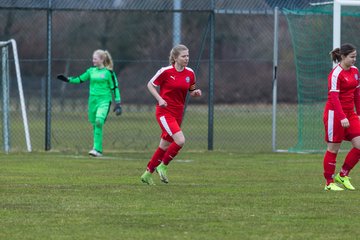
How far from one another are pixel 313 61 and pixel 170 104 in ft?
26.1

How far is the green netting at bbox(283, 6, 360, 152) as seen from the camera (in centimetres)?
2039

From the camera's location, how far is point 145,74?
1369 inches

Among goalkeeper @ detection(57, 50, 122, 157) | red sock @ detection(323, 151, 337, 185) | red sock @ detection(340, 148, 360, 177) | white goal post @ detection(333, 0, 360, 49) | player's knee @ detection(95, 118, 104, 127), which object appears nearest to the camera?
red sock @ detection(323, 151, 337, 185)

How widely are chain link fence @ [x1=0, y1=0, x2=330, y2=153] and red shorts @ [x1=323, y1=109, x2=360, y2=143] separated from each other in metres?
11.1

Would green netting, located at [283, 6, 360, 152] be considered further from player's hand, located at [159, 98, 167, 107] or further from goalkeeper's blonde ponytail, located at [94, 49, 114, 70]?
player's hand, located at [159, 98, 167, 107]

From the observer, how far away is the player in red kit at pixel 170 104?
13.0 metres

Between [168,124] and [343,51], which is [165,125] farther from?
[343,51]

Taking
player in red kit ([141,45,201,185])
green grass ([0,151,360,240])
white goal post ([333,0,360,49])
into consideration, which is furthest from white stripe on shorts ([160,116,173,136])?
white goal post ([333,0,360,49])

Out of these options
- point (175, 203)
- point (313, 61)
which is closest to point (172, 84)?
point (175, 203)

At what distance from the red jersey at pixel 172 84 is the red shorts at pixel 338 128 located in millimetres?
1971

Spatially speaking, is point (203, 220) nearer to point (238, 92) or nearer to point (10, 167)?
point (10, 167)

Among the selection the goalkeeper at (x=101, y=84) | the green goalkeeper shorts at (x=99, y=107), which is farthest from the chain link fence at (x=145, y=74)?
the goalkeeper at (x=101, y=84)

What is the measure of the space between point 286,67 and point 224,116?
5.34 meters

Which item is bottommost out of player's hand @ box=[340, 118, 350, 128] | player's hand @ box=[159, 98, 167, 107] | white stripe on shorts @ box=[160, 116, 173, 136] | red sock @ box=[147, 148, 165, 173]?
red sock @ box=[147, 148, 165, 173]
